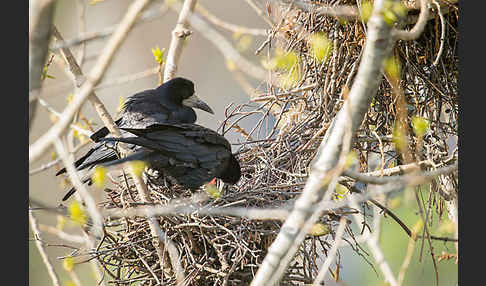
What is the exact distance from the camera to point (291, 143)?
3.14m

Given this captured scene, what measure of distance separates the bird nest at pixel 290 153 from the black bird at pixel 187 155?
0.34 feet

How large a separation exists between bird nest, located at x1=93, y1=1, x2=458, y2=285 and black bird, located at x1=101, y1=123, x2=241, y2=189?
10cm

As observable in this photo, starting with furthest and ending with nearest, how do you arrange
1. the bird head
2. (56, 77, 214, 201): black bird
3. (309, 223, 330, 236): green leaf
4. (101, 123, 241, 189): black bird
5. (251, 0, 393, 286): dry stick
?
the bird head < (56, 77, 214, 201): black bird < (101, 123, 241, 189): black bird < (309, 223, 330, 236): green leaf < (251, 0, 393, 286): dry stick

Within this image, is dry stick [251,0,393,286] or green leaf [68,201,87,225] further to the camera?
green leaf [68,201,87,225]

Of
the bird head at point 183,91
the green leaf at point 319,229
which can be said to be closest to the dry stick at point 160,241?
the green leaf at point 319,229

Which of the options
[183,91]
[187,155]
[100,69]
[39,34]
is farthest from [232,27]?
[183,91]

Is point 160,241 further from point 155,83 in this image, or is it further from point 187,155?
point 155,83

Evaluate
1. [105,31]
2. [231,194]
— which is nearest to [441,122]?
[231,194]

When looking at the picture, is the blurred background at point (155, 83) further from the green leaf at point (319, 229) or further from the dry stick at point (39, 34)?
the dry stick at point (39, 34)

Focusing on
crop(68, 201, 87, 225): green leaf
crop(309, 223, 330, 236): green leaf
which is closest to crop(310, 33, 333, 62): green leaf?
crop(309, 223, 330, 236): green leaf

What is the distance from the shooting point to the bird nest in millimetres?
2664

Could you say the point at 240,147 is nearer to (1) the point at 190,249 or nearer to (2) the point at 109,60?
(1) the point at 190,249

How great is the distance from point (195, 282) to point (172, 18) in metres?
5.51

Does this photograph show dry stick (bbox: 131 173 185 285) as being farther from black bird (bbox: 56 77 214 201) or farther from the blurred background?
the blurred background
